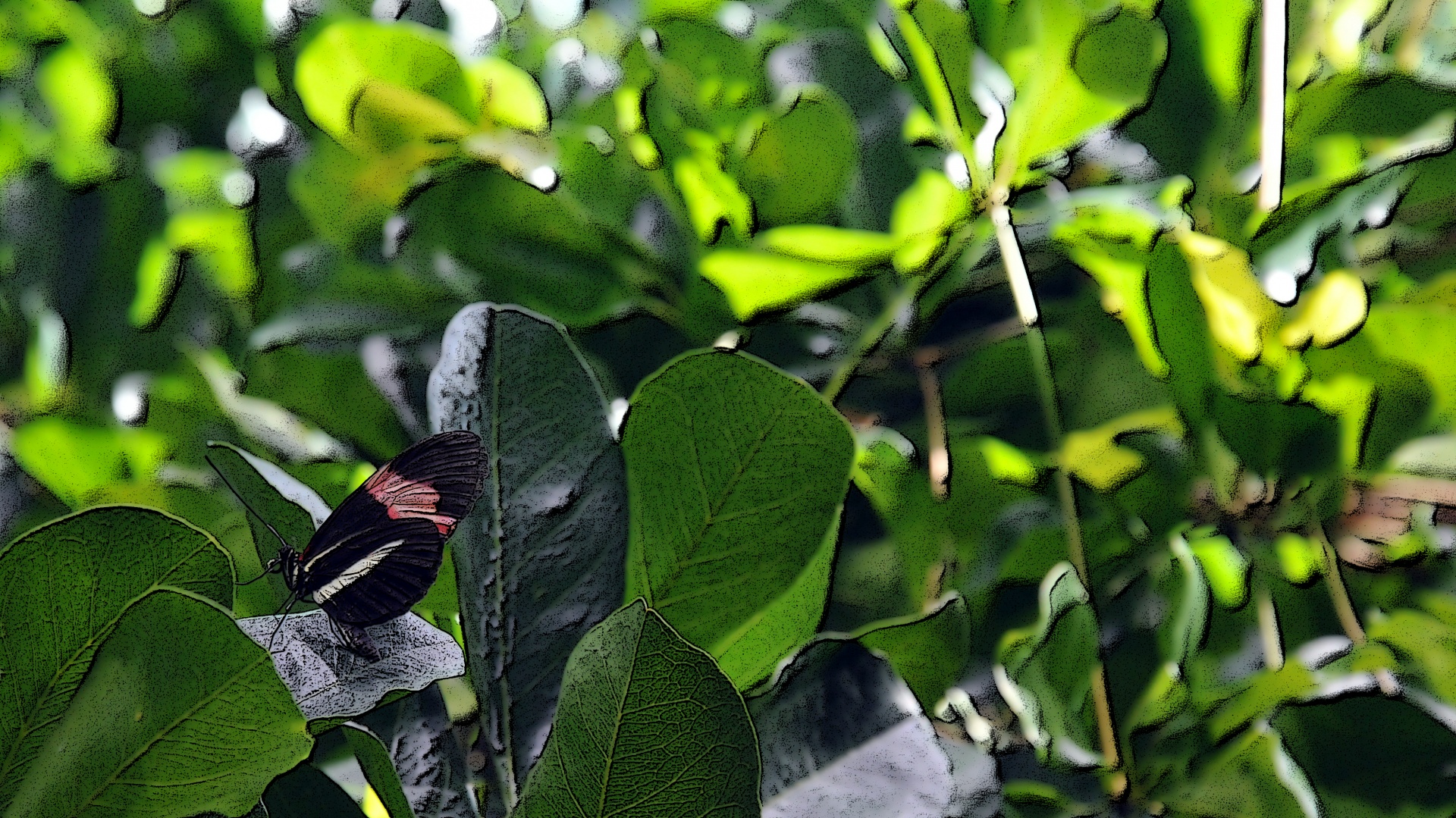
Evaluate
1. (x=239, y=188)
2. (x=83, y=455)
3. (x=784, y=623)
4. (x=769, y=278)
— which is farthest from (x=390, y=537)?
(x=239, y=188)

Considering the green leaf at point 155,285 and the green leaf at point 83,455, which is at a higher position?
the green leaf at point 155,285

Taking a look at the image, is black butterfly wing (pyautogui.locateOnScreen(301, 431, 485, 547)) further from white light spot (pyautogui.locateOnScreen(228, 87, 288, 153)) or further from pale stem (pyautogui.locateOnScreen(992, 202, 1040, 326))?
white light spot (pyautogui.locateOnScreen(228, 87, 288, 153))

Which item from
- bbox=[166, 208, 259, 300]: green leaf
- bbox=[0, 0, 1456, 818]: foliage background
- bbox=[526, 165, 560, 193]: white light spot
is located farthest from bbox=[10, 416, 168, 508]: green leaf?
bbox=[526, 165, 560, 193]: white light spot

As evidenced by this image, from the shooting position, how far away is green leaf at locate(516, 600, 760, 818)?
0.23 meters

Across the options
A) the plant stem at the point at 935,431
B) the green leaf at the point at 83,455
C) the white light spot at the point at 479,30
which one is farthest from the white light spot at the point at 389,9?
the plant stem at the point at 935,431

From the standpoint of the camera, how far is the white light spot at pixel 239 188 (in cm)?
65

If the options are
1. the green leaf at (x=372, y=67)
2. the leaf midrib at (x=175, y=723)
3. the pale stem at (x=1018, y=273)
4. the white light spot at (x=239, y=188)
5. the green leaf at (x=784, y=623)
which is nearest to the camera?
the leaf midrib at (x=175, y=723)

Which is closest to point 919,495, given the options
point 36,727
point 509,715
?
point 509,715

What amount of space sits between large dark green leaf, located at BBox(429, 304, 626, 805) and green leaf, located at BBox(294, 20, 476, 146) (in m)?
0.27

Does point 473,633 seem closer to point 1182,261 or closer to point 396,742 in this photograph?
point 396,742

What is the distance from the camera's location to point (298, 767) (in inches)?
11.1

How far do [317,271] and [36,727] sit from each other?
1.24 feet

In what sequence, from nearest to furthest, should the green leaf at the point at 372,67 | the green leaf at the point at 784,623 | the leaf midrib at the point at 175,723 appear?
the leaf midrib at the point at 175,723, the green leaf at the point at 784,623, the green leaf at the point at 372,67

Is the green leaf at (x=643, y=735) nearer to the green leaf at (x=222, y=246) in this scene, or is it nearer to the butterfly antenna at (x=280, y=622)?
the butterfly antenna at (x=280, y=622)
